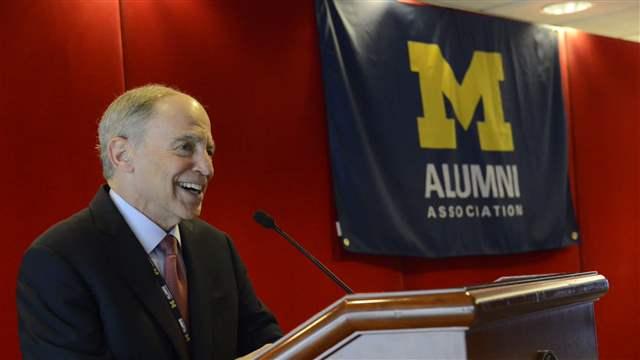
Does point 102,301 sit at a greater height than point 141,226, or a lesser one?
lesser

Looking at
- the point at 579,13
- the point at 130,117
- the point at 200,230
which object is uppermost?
the point at 579,13

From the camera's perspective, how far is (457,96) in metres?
4.92

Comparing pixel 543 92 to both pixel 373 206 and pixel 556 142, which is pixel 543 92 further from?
pixel 373 206

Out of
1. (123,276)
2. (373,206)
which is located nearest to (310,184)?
(373,206)

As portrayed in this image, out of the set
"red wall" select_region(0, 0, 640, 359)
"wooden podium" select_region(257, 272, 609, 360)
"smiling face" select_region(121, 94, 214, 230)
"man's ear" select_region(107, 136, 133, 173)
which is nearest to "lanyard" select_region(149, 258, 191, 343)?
"smiling face" select_region(121, 94, 214, 230)

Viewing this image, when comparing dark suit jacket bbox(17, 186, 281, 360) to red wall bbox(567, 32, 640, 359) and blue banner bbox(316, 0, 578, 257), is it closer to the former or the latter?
blue banner bbox(316, 0, 578, 257)

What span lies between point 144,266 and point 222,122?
6.61 ft

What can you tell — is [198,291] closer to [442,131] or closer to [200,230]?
[200,230]

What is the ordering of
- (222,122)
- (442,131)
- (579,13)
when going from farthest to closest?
(579,13) → (442,131) → (222,122)

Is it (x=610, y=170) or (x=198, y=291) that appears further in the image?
(x=610, y=170)

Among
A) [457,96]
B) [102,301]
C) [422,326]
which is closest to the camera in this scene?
[422,326]

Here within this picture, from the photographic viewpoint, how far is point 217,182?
377 cm

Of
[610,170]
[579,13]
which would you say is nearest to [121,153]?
[579,13]

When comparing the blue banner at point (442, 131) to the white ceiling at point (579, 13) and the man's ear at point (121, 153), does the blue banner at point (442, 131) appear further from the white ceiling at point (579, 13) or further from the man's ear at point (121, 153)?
the man's ear at point (121, 153)
